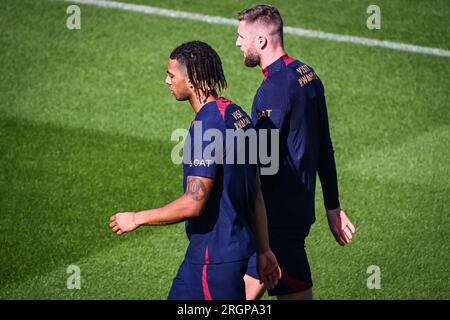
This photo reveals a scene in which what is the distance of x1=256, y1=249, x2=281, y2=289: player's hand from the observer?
6086mm

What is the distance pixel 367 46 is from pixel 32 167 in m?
5.06

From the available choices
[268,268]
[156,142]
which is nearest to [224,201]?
[268,268]

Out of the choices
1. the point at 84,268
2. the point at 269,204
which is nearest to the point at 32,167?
the point at 84,268

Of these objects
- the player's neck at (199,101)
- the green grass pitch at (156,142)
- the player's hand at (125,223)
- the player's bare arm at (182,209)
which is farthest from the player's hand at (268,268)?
the green grass pitch at (156,142)

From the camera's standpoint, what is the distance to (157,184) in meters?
9.88

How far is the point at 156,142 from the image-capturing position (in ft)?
34.8

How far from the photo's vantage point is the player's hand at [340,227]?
693 centimetres

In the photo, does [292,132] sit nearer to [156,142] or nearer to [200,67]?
[200,67]

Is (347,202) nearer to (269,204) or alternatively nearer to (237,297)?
(269,204)

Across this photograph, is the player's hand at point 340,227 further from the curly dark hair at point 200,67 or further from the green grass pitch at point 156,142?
the curly dark hair at point 200,67

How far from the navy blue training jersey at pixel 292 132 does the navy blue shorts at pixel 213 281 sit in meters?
0.86

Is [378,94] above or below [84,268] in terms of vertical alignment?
above

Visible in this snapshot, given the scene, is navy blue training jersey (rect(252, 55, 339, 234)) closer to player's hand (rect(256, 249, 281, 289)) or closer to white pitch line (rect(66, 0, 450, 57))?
player's hand (rect(256, 249, 281, 289))

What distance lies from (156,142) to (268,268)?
4.71m
